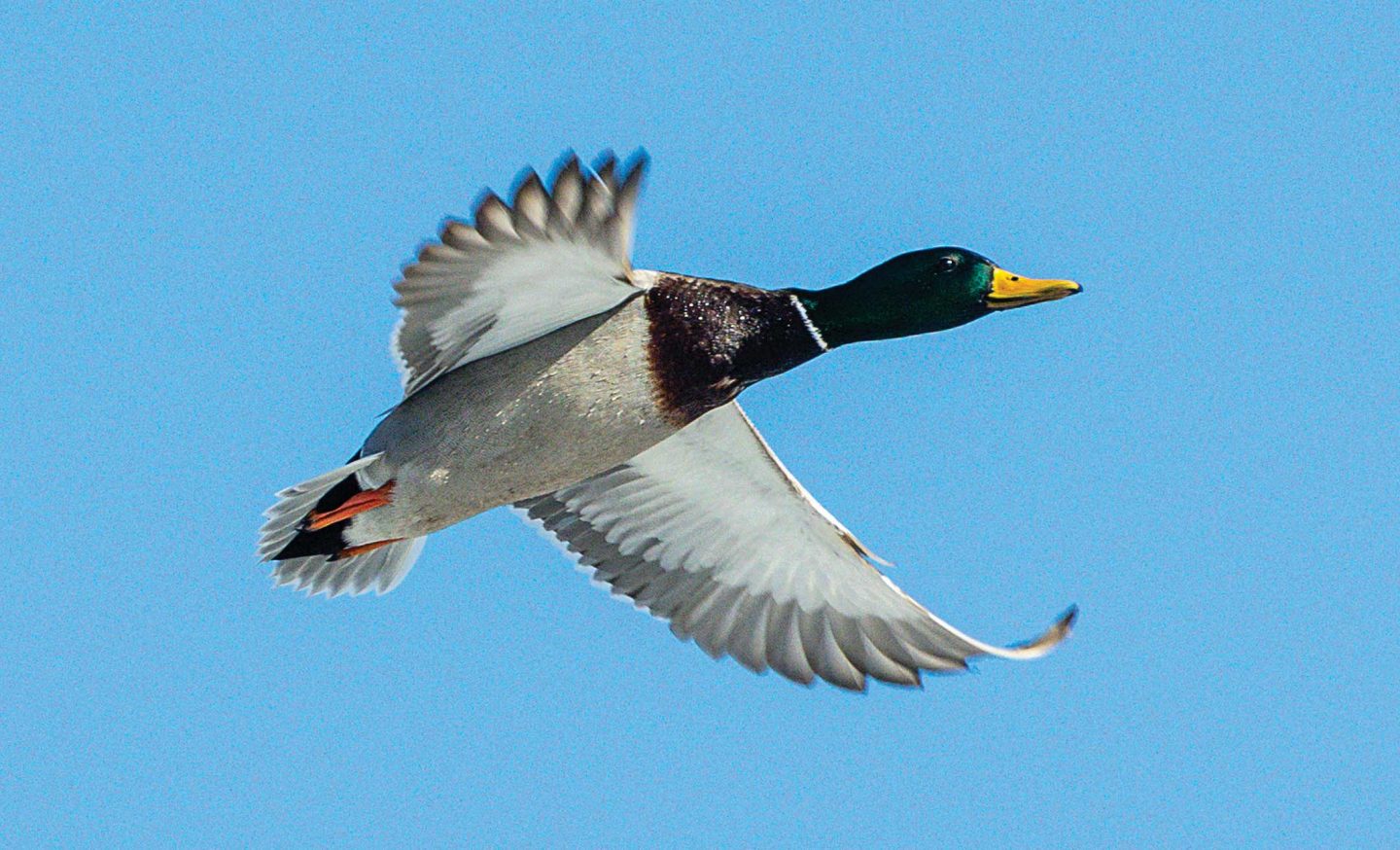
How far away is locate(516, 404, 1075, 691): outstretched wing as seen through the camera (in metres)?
7.99

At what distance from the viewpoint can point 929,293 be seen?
752 centimetres

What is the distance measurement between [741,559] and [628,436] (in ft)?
4.65

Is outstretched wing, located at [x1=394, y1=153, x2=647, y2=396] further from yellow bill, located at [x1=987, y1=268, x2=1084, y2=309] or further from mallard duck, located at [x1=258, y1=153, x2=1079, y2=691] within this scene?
yellow bill, located at [x1=987, y1=268, x2=1084, y2=309]

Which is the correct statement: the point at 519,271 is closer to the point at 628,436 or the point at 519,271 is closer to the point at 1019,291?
the point at 628,436

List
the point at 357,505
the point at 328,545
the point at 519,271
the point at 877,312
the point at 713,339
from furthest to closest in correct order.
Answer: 1. the point at 328,545
2. the point at 877,312
3. the point at 357,505
4. the point at 713,339
5. the point at 519,271

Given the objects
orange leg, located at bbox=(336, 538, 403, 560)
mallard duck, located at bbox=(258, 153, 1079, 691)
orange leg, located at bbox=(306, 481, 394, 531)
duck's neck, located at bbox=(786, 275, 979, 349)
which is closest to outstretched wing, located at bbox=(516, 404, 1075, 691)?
mallard duck, located at bbox=(258, 153, 1079, 691)

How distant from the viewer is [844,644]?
26.5 feet

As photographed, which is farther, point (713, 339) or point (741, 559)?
point (741, 559)

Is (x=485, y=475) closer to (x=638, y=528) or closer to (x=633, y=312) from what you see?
(x=633, y=312)

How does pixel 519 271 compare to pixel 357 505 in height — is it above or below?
above

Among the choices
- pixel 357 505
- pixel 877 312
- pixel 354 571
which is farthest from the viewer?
pixel 354 571

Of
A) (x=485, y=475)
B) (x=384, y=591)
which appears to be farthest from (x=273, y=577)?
(x=485, y=475)

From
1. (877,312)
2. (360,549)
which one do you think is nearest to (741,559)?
(877,312)

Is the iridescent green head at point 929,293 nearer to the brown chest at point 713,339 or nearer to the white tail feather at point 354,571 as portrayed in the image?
the brown chest at point 713,339
